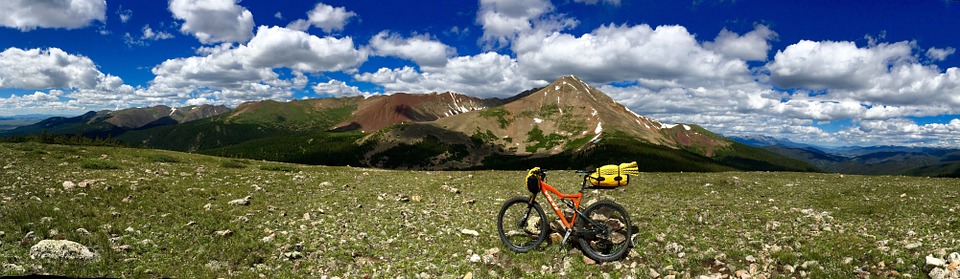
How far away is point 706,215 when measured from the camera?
51.8 feet

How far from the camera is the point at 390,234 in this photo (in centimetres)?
1348

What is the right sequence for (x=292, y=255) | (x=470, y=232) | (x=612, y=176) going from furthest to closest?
(x=470, y=232) < (x=612, y=176) < (x=292, y=255)

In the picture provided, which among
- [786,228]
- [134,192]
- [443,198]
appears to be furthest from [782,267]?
[134,192]

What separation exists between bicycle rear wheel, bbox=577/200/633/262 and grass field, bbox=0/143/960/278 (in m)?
0.40

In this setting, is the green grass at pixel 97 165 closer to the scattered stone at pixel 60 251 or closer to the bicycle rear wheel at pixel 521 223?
the scattered stone at pixel 60 251

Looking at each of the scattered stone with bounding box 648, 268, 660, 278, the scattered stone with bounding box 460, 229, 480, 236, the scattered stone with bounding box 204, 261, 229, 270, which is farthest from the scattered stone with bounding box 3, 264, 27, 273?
the scattered stone with bounding box 648, 268, 660, 278

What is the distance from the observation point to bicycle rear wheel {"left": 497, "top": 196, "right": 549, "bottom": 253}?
12.5 metres

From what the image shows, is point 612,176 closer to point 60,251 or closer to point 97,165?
point 60,251

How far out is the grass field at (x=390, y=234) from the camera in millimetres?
9781

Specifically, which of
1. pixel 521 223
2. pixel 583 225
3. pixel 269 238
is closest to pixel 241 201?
pixel 269 238

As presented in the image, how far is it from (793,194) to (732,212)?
10.9m

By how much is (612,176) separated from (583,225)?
66.0 inches

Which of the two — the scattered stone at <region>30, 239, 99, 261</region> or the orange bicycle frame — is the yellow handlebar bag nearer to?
the orange bicycle frame

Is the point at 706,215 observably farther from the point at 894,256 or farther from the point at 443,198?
the point at 443,198
